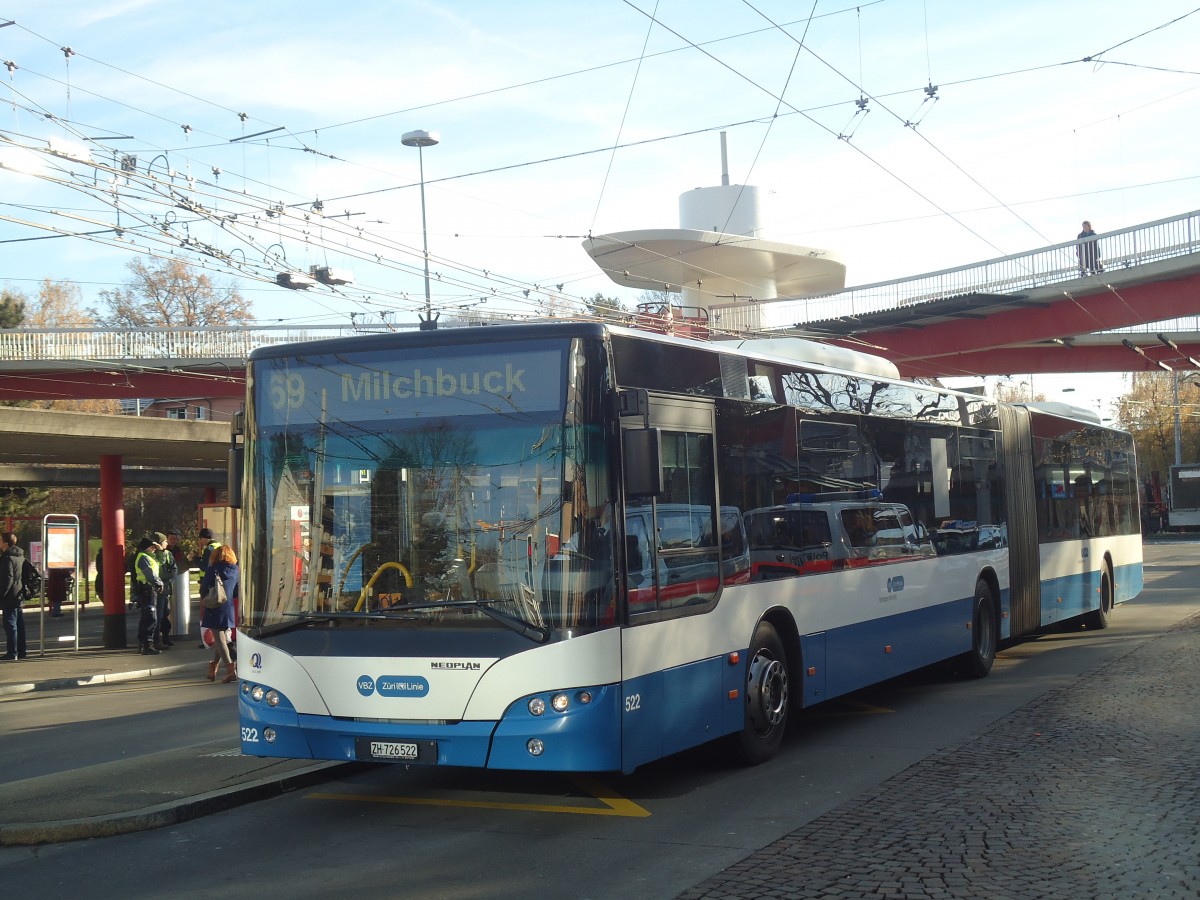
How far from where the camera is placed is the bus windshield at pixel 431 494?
753cm

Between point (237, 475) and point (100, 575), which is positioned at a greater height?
point (237, 475)

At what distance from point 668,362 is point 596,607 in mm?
1932

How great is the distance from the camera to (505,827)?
7707 millimetres

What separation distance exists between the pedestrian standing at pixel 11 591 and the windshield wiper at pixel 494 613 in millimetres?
14595

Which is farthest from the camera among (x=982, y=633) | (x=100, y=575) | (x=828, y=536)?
(x=100, y=575)

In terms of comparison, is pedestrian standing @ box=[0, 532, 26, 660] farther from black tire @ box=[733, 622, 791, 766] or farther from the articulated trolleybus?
black tire @ box=[733, 622, 791, 766]

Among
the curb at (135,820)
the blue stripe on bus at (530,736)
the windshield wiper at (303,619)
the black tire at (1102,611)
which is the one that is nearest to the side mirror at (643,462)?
the blue stripe on bus at (530,736)

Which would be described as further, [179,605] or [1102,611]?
[179,605]

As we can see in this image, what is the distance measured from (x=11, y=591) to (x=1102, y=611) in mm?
16711

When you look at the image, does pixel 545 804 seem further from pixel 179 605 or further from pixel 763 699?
pixel 179 605

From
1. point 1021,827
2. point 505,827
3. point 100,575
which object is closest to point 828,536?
point 1021,827

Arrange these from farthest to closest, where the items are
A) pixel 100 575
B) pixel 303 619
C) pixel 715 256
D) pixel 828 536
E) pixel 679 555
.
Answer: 1. pixel 715 256
2. pixel 100 575
3. pixel 828 536
4. pixel 679 555
5. pixel 303 619

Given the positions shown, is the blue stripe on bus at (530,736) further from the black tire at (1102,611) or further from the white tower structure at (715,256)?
the white tower structure at (715,256)

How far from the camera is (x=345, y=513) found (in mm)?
7867
